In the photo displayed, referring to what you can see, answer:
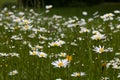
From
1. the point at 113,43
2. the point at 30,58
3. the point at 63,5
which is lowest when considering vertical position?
the point at 63,5

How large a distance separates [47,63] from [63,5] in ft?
74.3

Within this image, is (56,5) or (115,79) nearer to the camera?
(115,79)

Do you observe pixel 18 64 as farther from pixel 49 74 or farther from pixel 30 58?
pixel 49 74

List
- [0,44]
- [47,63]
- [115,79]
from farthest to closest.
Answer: [0,44] → [47,63] → [115,79]

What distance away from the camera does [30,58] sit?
19.8ft

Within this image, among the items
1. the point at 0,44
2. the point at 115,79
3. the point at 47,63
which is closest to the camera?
the point at 115,79

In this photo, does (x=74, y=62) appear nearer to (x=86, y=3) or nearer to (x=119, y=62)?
(x=119, y=62)

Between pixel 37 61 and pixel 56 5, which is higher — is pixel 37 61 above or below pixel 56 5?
above

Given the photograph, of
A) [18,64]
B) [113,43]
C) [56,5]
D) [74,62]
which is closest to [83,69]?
[74,62]

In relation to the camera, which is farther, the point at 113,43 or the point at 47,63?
the point at 113,43

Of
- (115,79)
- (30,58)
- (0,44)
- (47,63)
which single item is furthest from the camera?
(0,44)

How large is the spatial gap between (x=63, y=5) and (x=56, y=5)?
1.68 feet

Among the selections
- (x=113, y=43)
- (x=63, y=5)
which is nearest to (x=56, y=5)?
(x=63, y=5)

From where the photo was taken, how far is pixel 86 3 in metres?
27.9
